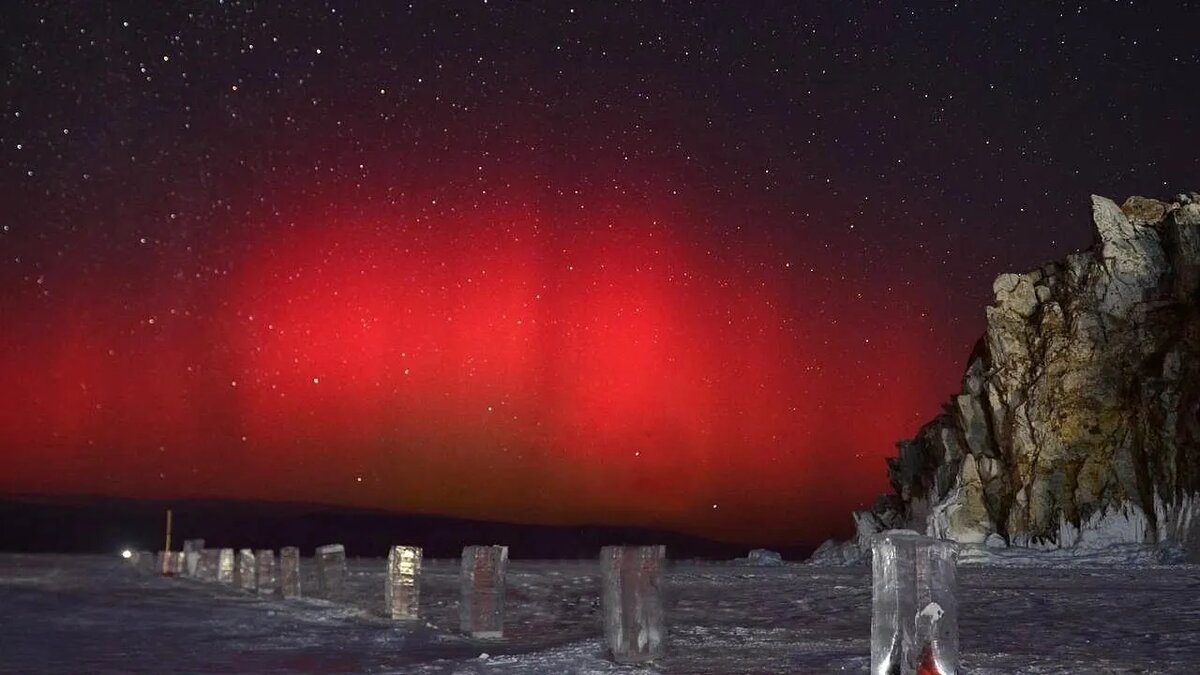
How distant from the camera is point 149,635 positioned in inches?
639

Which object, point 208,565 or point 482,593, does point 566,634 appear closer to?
point 482,593

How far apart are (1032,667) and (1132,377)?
7362 cm

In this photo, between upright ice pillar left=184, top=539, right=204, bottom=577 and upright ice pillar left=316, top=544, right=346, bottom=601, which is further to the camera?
upright ice pillar left=184, top=539, right=204, bottom=577

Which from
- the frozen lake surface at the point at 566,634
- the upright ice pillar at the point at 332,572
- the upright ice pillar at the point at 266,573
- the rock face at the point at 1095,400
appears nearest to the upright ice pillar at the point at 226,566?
the upright ice pillar at the point at 266,573

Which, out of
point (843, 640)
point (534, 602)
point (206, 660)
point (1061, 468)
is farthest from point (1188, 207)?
point (206, 660)

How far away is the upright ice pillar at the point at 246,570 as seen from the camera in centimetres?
3331

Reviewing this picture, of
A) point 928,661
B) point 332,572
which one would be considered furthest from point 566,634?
point 332,572

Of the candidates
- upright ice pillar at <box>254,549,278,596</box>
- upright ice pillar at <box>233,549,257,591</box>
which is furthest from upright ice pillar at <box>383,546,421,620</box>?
upright ice pillar at <box>233,549,257,591</box>

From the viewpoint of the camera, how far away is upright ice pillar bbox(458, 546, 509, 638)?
15828 mm

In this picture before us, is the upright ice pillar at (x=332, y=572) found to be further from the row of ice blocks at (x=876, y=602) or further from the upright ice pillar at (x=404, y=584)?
the row of ice blocks at (x=876, y=602)

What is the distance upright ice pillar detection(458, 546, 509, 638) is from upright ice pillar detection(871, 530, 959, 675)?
725 centimetres

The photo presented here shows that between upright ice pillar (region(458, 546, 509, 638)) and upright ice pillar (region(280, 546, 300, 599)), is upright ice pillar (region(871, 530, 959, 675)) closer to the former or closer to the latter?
upright ice pillar (region(458, 546, 509, 638))

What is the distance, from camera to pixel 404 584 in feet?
63.1

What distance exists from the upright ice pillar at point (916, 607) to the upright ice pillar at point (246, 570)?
1045 inches
